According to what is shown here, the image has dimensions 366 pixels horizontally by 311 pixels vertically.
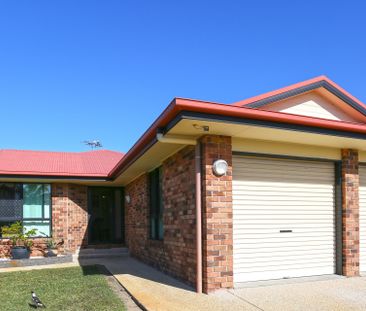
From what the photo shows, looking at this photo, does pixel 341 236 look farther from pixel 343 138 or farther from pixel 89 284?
pixel 89 284

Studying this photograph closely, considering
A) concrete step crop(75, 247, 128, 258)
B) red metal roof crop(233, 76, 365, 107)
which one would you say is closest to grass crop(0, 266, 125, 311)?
concrete step crop(75, 247, 128, 258)

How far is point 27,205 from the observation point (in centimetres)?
1326

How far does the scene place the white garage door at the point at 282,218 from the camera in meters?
7.05

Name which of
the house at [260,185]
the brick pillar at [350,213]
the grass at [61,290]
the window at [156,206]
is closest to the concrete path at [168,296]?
the house at [260,185]

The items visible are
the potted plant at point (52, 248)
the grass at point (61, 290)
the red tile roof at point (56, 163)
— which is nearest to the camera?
the grass at point (61, 290)

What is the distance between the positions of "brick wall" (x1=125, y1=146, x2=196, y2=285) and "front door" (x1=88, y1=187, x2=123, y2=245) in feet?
17.0

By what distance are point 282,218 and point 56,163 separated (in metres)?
9.97

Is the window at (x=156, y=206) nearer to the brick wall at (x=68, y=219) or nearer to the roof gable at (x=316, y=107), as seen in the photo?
the roof gable at (x=316, y=107)

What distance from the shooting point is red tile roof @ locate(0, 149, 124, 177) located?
12.7m

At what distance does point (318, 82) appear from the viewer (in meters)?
7.77

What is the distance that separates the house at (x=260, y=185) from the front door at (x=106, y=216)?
20.7ft

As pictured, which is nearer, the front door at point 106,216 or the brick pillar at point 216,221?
the brick pillar at point 216,221

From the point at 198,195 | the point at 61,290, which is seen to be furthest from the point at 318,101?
the point at 61,290

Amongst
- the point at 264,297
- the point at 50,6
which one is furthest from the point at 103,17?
the point at 264,297
